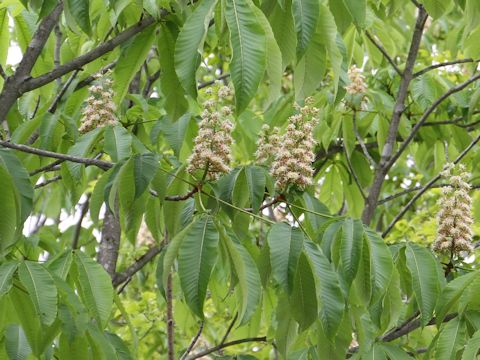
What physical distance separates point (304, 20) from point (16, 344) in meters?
0.93

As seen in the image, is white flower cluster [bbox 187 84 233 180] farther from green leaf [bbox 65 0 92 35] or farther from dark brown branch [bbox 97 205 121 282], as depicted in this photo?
dark brown branch [bbox 97 205 121 282]

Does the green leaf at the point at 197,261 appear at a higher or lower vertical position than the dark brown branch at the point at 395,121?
lower

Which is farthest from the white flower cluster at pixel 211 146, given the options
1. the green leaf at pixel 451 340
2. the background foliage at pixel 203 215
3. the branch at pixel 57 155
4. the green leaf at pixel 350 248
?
the green leaf at pixel 451 340

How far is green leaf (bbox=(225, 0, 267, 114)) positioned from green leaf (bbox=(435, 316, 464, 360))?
0.90m

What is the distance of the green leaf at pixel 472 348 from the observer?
80.3 inches

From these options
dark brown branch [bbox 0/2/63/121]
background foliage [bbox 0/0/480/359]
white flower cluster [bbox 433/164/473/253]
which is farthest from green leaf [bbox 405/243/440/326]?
dark brown branch [bbox 0/2/63/121]

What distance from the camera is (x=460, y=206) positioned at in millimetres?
2520

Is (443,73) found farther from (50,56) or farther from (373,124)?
(50,56)

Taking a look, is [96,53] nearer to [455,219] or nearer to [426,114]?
[455,219]

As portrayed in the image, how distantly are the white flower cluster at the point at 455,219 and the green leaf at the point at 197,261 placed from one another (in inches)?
35.3

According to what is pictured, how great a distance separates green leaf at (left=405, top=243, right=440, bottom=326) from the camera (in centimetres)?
221

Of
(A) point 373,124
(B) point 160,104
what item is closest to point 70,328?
(B) point 160,104

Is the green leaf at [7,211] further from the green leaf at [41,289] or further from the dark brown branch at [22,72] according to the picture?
the dark brown branch at [22,72]

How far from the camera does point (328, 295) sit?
195 cm
